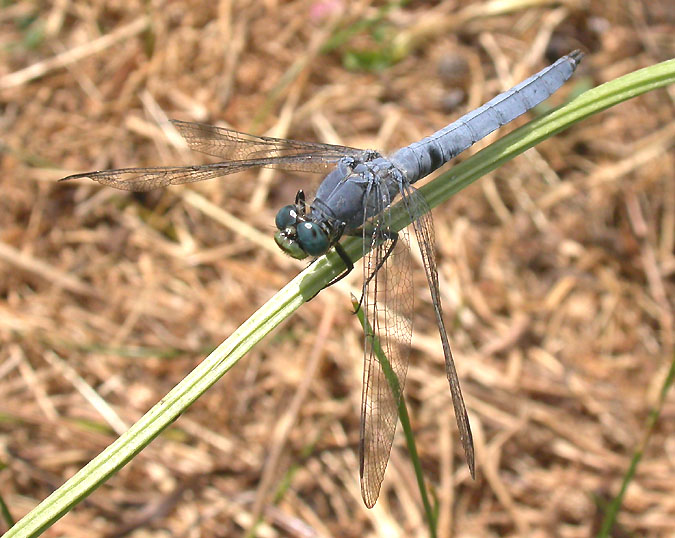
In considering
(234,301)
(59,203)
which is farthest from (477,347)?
(59,203)

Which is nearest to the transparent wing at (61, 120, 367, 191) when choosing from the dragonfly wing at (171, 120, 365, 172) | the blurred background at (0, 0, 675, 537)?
the dragonfly wing at (171, 120, 365, 172)

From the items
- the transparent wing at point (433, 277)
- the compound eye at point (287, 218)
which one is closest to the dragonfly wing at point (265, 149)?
the compound eye at point (287, 218)

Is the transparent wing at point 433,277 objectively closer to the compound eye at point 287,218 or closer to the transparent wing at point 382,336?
the transparent wing at point 382,336

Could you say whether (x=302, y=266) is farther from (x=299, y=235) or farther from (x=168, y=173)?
(x=299, y=235)

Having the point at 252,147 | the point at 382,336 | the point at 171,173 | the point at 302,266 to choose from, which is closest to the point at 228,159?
the point at 252,147

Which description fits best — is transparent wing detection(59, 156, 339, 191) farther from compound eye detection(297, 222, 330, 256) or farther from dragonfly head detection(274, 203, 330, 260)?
compound eye detection(297, 222, 330, 256)

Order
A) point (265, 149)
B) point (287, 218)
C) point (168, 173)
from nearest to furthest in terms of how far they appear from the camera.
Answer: point (287, 218), point (168, 173), point (265, 149)

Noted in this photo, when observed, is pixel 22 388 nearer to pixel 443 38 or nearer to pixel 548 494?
pixel 548 494
